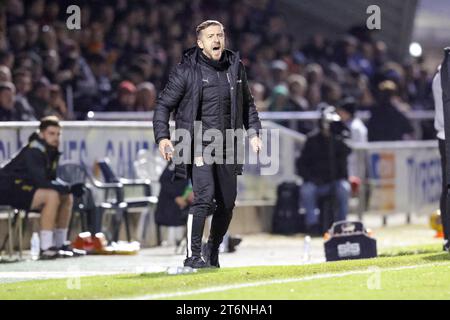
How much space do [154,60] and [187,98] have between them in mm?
11027

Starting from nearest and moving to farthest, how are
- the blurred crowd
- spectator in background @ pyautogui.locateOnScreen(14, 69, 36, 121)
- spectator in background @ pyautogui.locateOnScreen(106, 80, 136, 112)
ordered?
1. spectator in background @ pyautogui.locateOnScreen(14, 69, 36, 121)
2. the blurred crowd
3. spectator in background @ pyautogui.locateOnScreen(106, 80, 136, 112)

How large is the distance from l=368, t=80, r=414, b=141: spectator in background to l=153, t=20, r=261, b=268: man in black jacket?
12093 millimetres

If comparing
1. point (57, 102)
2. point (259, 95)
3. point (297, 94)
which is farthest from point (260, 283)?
point (297, 94)

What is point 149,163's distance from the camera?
20.8m

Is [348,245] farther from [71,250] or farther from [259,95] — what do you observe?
[259,95]

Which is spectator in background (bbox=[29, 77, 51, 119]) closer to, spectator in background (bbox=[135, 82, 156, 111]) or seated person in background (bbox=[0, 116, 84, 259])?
spectator in background (bbox=[135, 82, 156, 111])

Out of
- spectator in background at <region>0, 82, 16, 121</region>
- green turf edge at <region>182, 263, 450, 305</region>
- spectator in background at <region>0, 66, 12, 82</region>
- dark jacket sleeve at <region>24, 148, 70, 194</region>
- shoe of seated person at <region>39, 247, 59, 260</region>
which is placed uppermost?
spectator in background at <region>0, 66, 12, 82</region>

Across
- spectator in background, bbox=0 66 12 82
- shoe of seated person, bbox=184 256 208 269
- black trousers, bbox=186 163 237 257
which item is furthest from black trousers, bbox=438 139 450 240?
spectator in background, bbox=0 66 12 82

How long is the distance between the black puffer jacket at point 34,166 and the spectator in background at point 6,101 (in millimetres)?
1656

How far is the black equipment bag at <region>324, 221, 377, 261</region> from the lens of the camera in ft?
55.0

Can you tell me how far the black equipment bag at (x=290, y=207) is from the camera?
22969 mm

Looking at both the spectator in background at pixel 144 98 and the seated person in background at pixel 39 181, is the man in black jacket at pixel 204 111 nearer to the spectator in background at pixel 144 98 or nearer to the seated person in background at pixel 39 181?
the seated person in background at pixel 39 181

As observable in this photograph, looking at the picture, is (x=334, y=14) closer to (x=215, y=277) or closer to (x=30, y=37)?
(x=30, y=37)

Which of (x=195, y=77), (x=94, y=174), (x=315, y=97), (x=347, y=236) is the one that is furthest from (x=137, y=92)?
(x=195, y=77)
